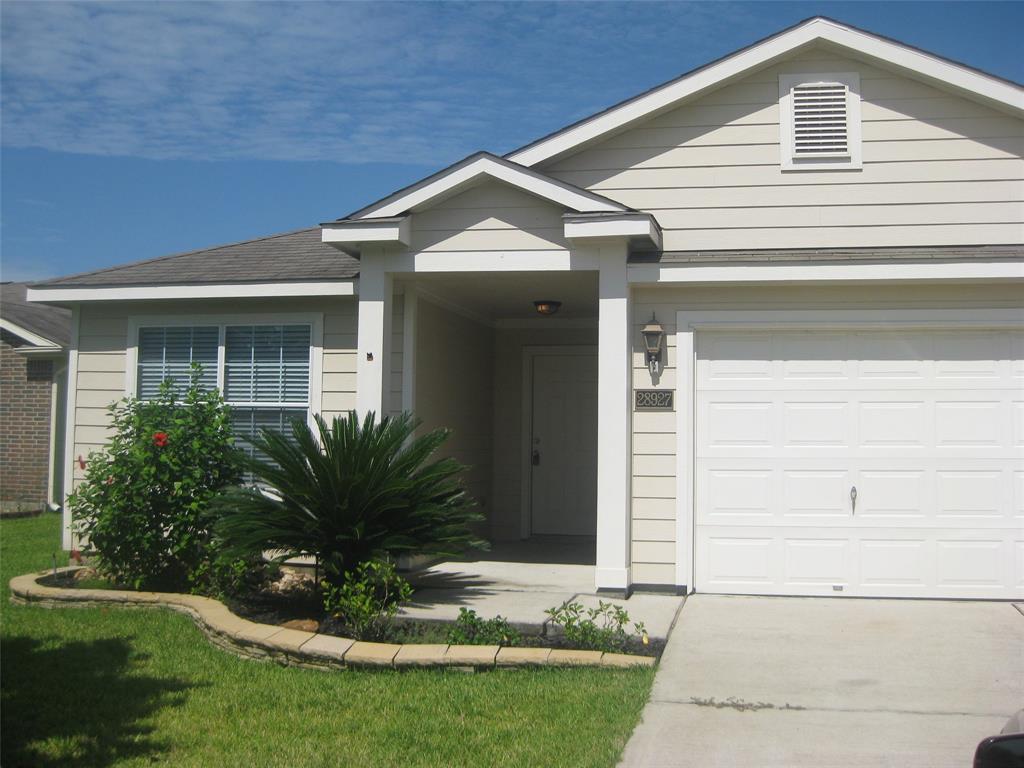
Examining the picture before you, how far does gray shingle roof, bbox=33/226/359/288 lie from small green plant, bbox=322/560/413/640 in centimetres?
311

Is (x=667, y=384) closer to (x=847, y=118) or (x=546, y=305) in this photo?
(x=546, y=305)

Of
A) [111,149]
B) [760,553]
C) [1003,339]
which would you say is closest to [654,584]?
[760,553]

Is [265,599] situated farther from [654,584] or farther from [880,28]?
[880,28]

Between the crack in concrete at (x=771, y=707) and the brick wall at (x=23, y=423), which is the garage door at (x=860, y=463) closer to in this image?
the crack in concrete at (x=771, y=707)

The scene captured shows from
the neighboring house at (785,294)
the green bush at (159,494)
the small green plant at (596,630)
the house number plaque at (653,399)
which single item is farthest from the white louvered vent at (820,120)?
the green bush at (159,494)

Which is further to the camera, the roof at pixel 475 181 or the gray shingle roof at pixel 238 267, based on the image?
the gray shingle roof at pixel 238 267

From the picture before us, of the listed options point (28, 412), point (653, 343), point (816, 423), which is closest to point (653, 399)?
point (653, 343)

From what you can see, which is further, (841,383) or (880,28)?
(880,28)

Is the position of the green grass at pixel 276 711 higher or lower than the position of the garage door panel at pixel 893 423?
lower

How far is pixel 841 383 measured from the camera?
7820 millimetres

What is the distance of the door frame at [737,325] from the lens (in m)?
7.67

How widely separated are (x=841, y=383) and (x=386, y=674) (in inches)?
173

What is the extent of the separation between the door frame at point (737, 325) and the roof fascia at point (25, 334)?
467 inches

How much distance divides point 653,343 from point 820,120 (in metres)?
2.48
